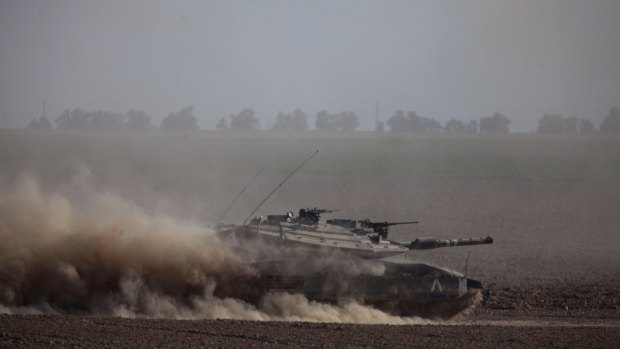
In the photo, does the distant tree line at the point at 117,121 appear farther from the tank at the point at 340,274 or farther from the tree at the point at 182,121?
the tank at the point at 340,274

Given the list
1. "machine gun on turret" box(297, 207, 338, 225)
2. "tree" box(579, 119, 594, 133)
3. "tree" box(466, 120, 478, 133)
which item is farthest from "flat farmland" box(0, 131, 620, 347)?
"tree" box(466, 120, 478, 133)

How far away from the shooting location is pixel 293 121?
379 ft

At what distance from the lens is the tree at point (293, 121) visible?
112 metres

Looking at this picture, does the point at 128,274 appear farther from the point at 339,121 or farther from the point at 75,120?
the point at 339,121

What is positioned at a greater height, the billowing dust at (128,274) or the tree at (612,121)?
the tree at (612,121)

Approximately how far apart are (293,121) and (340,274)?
9352 cm

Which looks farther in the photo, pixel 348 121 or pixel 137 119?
pixel 348 121

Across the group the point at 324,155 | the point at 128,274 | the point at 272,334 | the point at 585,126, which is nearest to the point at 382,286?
the point at 272,334

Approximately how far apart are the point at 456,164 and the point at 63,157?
85.0 ft

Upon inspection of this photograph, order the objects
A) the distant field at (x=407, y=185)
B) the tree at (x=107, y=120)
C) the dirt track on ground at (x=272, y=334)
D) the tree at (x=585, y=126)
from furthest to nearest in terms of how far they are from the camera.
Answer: the tree at (x=585, y=126), the tree at (x=107, y=120), the distant field at (x=407, y=185), the dirt track on ground at (x=272, y=334)

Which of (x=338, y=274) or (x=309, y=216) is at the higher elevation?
(x=309, y=216)

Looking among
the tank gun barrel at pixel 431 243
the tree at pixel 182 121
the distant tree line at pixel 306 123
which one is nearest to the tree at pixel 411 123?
the distant tree line at pixel 306 123

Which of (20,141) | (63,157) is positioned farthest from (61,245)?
(20,141)

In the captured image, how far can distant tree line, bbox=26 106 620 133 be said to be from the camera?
9362 cm
